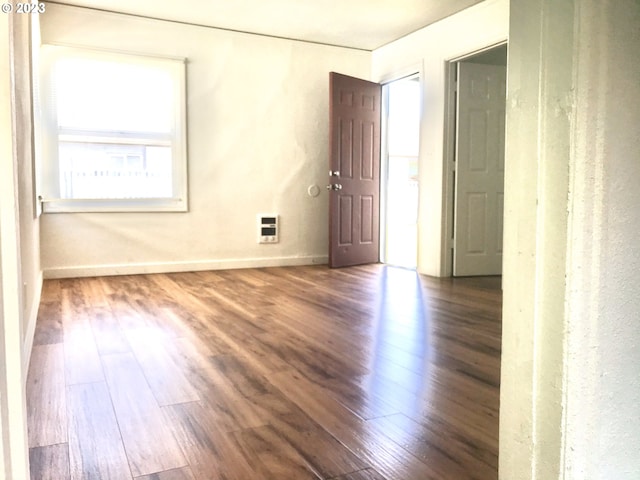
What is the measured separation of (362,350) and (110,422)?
124 centimetres

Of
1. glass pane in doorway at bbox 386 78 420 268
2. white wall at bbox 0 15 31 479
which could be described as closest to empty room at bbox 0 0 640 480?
white wall at bbox 0 15 31 479

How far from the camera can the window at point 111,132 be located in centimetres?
478

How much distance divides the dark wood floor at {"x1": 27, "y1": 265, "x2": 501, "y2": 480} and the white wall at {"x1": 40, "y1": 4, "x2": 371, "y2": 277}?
1.31 metres

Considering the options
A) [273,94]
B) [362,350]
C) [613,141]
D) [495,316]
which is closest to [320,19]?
[273,94]

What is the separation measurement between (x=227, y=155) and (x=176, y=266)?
1.26 meters

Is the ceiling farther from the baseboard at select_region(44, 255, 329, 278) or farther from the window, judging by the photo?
the baseboard at select_region(44, 255, 329, 278)

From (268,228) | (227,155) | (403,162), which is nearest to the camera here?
(227,155)

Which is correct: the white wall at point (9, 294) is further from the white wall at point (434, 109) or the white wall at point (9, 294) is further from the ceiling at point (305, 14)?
the white wall at point (434, 109)

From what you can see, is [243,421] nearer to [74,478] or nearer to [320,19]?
[74,478]

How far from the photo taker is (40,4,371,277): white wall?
4.95 metres

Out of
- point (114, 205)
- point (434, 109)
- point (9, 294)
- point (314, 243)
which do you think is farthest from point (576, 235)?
point (314, 243)

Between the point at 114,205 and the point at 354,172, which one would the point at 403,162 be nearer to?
the point at 354,172

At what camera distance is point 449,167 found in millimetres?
5117

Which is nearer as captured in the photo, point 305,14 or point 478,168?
point 305,14
